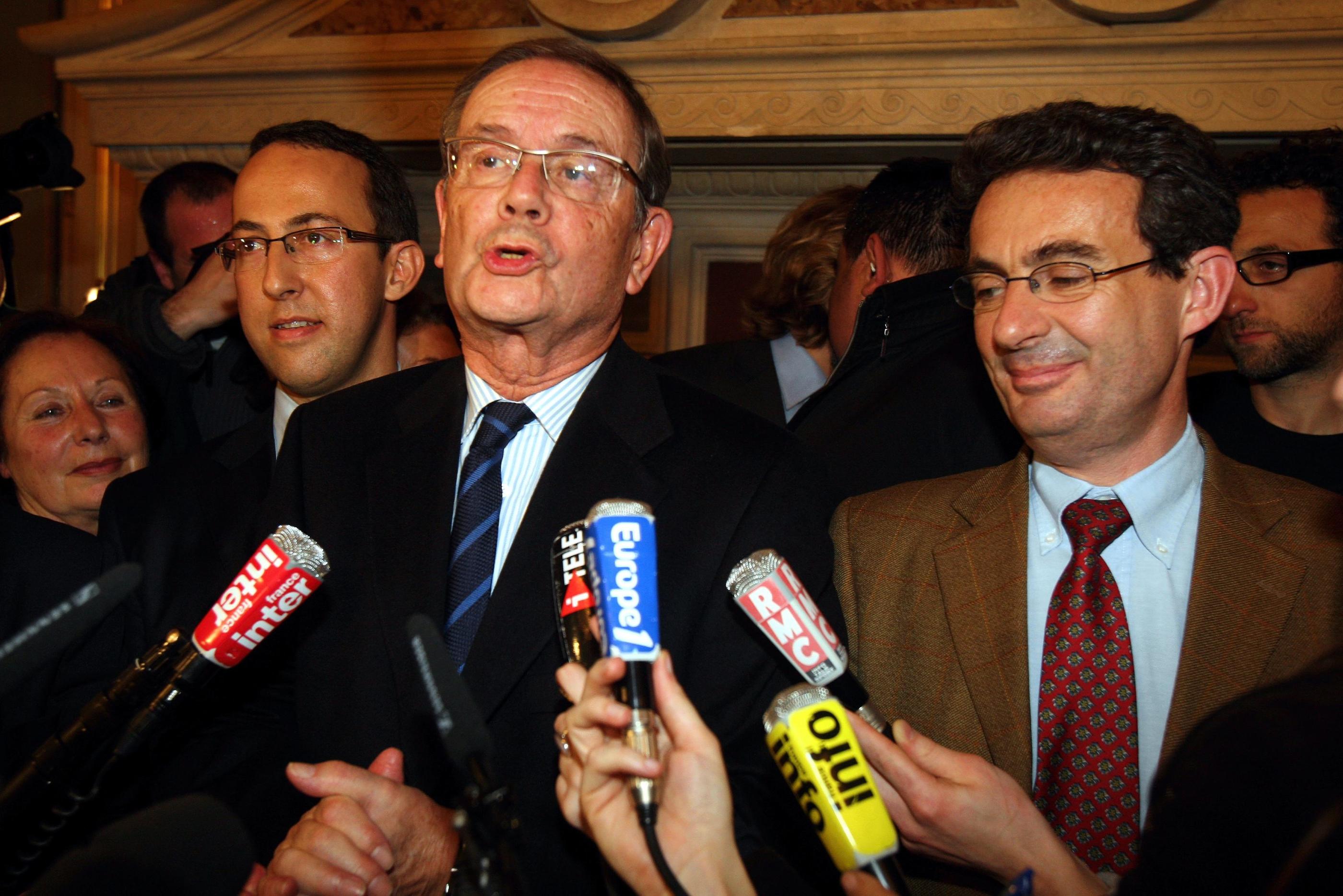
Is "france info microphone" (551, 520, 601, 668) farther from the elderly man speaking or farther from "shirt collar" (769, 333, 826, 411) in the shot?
"shirt collar" (769, 333, 826, 411)

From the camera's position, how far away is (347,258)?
2.31m

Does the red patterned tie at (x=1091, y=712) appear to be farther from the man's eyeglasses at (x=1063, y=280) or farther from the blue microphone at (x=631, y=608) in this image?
the blue microphone at (x=631, y=608)

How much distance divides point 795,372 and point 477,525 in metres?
1.94

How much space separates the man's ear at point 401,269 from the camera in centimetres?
243

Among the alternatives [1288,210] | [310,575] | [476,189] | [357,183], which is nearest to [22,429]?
[357,183]

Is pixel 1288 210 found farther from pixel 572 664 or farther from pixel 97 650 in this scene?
pixel 97 650

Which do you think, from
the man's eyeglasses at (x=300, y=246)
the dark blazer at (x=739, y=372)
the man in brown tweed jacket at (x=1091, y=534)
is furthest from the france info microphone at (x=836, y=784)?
the dark blazer at (x=739, y=372)

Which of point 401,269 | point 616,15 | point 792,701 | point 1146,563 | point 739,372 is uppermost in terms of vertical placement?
point 616,15

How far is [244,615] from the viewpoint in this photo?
4.03 ft

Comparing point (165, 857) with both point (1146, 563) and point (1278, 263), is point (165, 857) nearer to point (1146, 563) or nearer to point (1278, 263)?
point (1146, 563)

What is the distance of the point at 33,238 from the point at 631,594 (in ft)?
14.9

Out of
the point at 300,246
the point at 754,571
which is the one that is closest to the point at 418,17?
the point at 300,246

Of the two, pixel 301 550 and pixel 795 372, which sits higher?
pixel 795 372

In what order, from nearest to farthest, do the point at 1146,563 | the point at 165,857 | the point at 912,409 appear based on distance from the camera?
the point at 165,857
the point at 1146,563
the point at 912,409
